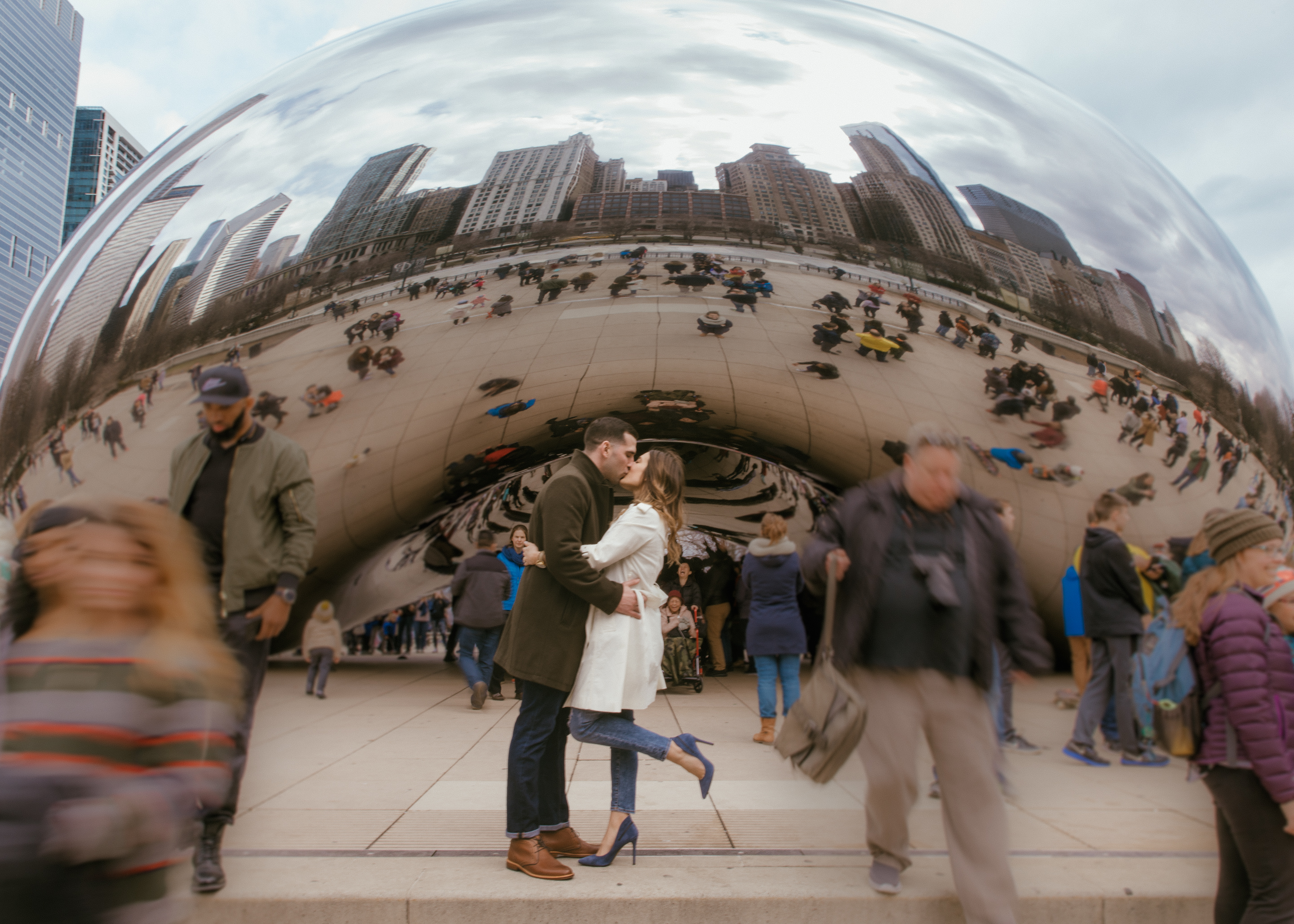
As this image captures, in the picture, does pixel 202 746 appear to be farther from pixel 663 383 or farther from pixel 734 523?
pixel 734 523

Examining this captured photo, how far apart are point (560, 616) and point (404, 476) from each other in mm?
706

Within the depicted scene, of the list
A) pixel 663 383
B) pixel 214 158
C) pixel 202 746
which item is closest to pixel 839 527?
pixel 663 383

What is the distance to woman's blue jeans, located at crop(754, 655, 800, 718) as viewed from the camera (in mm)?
4355

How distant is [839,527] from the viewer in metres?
2.40

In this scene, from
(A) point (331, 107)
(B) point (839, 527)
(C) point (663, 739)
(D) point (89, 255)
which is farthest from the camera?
(D) point (89, 255)

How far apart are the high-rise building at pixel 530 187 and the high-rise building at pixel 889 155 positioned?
32.2 inches

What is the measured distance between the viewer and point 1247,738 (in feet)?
6.89

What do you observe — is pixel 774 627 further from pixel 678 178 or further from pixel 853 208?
pixel 678 178

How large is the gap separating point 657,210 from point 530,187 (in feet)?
1.30

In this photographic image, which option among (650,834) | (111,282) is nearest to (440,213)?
(111,282)

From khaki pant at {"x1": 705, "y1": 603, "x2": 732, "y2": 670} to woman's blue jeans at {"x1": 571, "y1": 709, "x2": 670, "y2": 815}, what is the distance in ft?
5.42

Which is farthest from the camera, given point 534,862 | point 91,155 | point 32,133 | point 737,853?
point 91,155

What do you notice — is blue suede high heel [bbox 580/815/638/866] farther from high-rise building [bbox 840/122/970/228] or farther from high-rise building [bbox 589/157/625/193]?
high-rise building [bbox 840/122/970/228]

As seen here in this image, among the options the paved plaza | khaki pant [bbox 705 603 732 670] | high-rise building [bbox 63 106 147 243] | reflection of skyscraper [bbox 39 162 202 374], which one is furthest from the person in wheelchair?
high-rise building [bbox 63 106 147 243]
